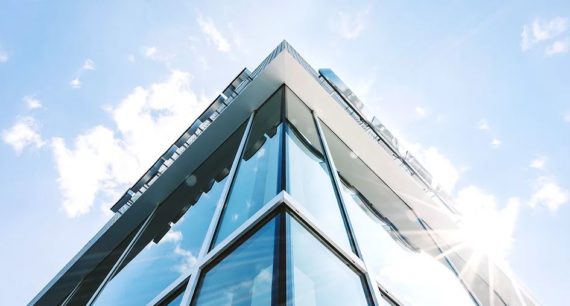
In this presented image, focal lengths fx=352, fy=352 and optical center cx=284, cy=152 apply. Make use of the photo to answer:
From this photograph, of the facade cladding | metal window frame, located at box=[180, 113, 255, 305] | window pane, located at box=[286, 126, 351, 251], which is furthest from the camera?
window pane, located at box=[286, 126, 351, 251]

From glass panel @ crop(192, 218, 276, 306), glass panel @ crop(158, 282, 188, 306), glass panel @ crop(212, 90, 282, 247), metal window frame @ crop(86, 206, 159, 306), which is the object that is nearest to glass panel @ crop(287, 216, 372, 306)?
glass panel @ crop(192, 218, 276, 306)

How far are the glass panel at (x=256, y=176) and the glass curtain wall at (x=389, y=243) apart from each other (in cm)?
83

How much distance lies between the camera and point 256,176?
10.9ft

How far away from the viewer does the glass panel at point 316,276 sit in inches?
76.1

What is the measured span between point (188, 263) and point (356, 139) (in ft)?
11.7

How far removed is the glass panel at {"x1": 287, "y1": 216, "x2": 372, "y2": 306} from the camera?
1933 millimetres

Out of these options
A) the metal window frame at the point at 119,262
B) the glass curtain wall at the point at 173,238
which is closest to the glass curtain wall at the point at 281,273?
the glass curtain wall at the point at 173,238

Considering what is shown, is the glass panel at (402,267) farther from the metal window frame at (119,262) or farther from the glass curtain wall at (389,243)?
the metal window frame at (119,262)

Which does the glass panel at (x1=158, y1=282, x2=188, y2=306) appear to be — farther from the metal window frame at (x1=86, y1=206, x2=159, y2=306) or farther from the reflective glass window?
the metal window frame at (x1=86, y1=206, x2=159, y2=306)

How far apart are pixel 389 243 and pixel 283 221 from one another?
7.42 ft

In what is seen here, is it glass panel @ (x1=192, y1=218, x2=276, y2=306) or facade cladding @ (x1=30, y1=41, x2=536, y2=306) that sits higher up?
facade cladding @ (x1=30, y1=41, x2=536, y2=306)

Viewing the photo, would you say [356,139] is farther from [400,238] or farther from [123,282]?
[123,282]

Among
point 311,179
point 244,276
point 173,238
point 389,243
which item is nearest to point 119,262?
point 173,238

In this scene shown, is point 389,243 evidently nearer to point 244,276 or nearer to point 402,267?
point 402,267
